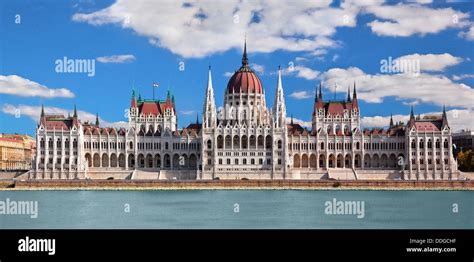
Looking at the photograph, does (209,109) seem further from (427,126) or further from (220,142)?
(427,126)

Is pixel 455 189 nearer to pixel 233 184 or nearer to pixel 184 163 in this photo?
pixel 233 184

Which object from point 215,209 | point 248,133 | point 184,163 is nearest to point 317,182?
point 248,133

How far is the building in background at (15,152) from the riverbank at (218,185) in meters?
37.4

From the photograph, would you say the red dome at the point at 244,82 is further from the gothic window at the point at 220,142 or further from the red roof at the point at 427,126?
the red roof at the point at 427,126

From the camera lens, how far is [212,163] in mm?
95125

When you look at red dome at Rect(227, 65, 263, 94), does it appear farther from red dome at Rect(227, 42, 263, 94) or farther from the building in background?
the building in background

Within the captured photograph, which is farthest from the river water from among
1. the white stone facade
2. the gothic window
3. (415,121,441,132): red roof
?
(415,121,441,132): red roof

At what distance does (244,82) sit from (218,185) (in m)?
26.5

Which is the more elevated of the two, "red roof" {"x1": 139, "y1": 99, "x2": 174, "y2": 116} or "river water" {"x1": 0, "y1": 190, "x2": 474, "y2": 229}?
"red roof" {"x1": 139, "y1": 99, "x2": 174, "y2": 116}

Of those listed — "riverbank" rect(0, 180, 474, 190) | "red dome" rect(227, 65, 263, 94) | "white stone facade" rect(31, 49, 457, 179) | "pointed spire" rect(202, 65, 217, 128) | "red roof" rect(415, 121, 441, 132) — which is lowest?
"riverbank" rect(0, 180, 474, 190)

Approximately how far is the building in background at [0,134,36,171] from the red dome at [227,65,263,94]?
130 feet

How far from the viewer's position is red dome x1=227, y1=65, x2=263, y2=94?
345ft

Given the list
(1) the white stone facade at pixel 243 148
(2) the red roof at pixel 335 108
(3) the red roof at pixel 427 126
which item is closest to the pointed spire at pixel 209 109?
(1) the white stone facade at pixel 243 148
